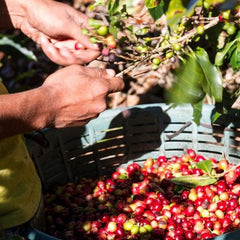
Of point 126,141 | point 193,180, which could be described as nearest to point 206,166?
point 193,180

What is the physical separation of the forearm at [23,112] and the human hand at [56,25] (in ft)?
1.19

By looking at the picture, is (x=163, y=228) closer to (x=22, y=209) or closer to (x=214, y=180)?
(x=214, y=180)

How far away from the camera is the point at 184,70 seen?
1.51 m

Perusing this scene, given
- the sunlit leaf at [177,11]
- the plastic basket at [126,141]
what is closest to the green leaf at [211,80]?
the plastic basket at [126,141]

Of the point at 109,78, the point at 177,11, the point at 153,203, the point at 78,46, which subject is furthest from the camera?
the point at 153,203

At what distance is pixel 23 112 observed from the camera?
1.38 meters

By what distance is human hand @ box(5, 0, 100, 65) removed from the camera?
1.78 m

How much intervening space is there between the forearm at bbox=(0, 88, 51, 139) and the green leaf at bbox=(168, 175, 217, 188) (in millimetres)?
882

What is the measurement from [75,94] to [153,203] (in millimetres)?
964

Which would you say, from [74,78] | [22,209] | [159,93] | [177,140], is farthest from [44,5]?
[159,93]

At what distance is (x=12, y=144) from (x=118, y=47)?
680 mm

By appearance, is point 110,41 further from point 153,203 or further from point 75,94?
point 153,203

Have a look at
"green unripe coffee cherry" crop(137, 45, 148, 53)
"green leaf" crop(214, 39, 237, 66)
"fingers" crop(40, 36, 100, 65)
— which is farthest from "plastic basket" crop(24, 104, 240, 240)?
"green unripe coffee cherry" crop(137, 45, 148, 53)

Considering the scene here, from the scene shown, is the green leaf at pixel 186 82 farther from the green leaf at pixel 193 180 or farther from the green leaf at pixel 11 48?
the green leaf at pixel 11 48
